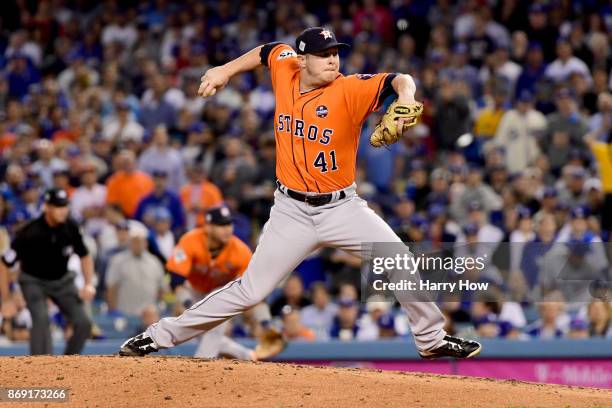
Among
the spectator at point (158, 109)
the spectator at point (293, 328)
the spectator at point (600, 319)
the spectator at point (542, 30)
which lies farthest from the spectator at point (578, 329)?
the spectator at point (158, 109)

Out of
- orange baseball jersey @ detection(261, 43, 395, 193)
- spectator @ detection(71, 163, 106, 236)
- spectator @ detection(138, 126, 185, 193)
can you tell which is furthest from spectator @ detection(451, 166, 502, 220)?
orange baseball jersey @ detection(261, 43, 395, 193)

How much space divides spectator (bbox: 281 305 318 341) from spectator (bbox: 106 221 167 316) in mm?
1497

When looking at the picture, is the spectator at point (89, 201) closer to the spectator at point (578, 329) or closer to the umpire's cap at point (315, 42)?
the spectator at point (578, 329)

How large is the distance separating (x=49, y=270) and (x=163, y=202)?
3.37 metres

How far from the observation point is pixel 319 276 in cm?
1262

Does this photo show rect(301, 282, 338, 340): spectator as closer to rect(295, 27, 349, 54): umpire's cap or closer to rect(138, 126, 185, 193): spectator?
rect(138, 126, 185, 193): spectator

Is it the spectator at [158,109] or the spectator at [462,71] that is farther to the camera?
the spectator at [158,109]

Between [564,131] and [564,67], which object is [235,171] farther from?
[564,67]

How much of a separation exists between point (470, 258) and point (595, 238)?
1.51 meters

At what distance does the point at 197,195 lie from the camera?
13.6m

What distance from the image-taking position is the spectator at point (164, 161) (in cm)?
1422

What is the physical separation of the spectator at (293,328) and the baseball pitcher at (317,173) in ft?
14.2

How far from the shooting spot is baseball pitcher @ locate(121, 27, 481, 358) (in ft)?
22.3

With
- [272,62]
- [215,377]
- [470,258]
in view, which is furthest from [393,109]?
[470,258]
